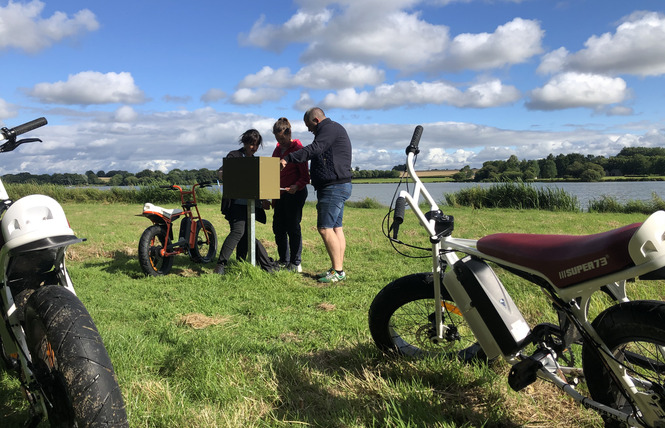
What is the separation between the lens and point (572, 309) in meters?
1.84

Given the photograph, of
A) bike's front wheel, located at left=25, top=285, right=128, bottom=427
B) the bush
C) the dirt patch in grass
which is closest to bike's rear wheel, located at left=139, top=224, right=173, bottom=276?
the dirt patch in grass

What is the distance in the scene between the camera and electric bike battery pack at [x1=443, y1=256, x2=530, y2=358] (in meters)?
2.07

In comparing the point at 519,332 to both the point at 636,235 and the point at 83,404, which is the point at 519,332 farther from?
the point at 83,404

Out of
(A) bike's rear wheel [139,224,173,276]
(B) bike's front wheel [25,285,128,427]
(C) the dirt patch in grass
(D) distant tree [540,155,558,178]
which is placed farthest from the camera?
(D) distant tree [540,155,558,178]

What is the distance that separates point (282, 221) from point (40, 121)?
12.1 feet

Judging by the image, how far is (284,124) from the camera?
19.6 ft

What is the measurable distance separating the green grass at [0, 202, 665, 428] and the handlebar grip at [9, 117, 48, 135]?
152 centimetres

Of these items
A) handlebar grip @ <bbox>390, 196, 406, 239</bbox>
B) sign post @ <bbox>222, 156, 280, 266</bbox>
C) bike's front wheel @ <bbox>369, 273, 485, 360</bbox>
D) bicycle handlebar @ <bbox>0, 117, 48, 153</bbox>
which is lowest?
bike's front wheel @ <bbox>369, 273, 485, 360</bbox>

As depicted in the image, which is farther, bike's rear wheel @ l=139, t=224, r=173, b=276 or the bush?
the bush

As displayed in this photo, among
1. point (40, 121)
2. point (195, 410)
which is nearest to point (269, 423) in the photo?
point (195, 410)

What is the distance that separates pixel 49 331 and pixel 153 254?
4.39 m

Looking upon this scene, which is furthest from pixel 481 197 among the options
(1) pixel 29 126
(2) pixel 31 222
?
(2) pixel 31 222

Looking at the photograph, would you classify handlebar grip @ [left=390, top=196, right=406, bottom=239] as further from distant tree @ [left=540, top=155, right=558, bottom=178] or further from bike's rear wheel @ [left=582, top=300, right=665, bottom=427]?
distant tree @ [left=540, top=155, right=558, bottom=178]

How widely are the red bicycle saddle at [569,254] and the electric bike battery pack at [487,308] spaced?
18 cm
